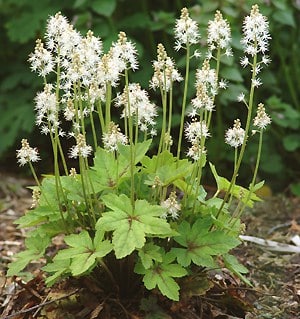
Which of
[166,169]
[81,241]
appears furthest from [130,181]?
[81,241]

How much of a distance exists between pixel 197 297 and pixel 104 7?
228 cm

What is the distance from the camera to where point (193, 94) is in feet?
13.6

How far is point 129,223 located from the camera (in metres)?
2.00

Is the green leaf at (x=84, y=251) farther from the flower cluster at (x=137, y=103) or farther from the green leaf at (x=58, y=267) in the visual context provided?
the flower cluster at (x=137, y=103)

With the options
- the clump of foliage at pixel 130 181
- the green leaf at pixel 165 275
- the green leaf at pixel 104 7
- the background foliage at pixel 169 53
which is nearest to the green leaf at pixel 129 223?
the clump of foliage at pixel 130 181

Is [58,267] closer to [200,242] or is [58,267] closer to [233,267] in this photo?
[200,242]

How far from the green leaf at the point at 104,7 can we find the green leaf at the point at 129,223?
7.36 ft

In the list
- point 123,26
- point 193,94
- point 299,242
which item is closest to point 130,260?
point 299,242

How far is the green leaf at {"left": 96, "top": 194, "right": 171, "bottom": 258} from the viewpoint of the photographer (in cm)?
194

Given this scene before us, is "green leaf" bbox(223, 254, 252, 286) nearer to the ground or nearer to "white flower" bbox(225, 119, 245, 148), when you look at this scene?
the ground

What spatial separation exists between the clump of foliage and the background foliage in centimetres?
176

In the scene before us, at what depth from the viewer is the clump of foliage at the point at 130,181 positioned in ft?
6.66

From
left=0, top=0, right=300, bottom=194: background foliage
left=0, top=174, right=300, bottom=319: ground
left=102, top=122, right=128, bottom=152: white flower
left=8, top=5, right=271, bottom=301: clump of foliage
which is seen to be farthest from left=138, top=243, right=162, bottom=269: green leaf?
left=0, top=0, right=300, bottom=194: background foliage

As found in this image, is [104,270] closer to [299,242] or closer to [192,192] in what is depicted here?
[192,192]
